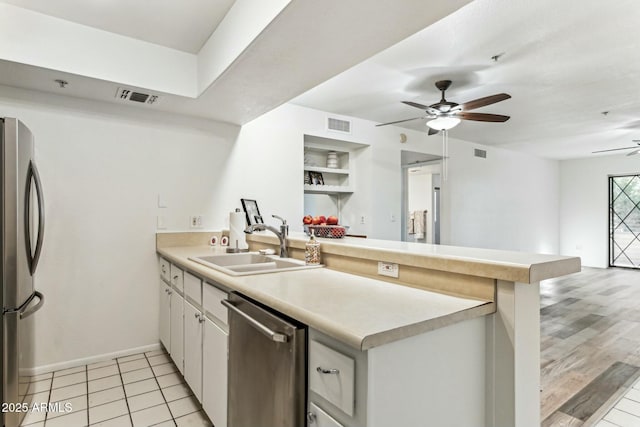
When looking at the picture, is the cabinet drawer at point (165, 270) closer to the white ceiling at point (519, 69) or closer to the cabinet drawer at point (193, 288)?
the cabinet drawer at point (193, 288)

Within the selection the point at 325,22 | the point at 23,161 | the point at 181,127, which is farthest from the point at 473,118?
the point at 23,161

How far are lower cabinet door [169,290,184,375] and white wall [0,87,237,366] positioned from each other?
2.11ft

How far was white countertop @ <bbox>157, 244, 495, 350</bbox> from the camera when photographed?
939mm

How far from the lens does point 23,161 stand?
199 cm

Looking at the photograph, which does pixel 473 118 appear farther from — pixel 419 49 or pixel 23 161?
pixel 23 161

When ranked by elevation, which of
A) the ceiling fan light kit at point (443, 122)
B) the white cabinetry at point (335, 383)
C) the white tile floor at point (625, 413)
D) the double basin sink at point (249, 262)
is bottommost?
the white tile floor at point (625, 413)

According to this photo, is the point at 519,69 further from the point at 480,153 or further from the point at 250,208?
the point at 480,153

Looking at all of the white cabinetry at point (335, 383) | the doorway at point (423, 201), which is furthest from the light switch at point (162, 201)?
the doorway at point (423, 201)

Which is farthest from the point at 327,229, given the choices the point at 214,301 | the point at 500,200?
the point at 500,200

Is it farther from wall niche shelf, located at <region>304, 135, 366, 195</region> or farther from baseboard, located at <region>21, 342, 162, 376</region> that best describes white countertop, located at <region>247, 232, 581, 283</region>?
wall niche shelf, located at <region>304, 135, 366, 195</region>

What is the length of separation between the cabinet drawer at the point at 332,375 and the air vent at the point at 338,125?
3437 mm

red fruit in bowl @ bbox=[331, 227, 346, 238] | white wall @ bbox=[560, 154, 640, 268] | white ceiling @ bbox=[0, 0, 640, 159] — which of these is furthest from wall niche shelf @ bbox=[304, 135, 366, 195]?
white wall @ bbox=[560, 154, 640, 268]

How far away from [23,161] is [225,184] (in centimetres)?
163

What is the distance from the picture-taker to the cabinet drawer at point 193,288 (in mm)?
1990
